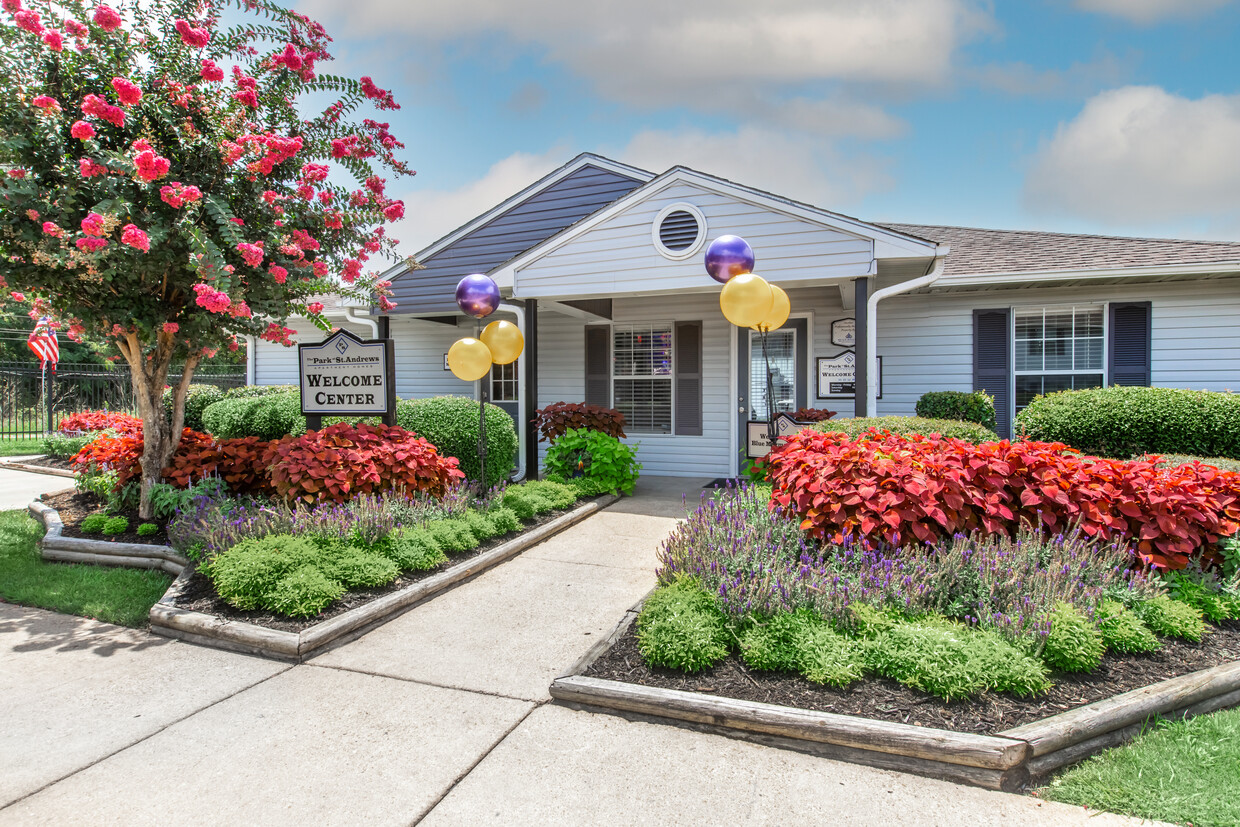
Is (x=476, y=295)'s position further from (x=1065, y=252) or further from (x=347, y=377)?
(x=1065, y=252)

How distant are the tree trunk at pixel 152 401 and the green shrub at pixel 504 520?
298 cm

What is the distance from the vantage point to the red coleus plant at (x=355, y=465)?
4859 mm

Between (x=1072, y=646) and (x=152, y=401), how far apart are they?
705 cm

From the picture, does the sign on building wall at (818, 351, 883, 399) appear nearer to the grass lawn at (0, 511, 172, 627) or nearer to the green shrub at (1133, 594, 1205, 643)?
the green shrub at (1133, 594, 1205, 643)

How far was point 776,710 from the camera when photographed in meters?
2.47

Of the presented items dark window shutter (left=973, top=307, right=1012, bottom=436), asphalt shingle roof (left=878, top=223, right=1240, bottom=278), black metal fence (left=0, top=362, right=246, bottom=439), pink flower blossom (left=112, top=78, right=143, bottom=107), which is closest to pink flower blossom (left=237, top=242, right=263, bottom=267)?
pink flower blossom (left=112, top=78, right=143, bottom=107)

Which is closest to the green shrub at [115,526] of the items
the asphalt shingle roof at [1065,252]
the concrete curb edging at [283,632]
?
the concrete curb edging at [283,632]

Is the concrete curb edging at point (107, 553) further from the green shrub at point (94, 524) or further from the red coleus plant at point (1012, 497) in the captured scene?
the red coleus plant at point (1012, 497)

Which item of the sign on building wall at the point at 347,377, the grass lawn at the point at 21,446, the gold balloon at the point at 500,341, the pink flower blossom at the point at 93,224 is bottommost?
the grass lawn at the point at 21,446

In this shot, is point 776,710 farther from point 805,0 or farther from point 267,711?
point 805,0

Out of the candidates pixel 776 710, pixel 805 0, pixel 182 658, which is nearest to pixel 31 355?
pixel 182 658

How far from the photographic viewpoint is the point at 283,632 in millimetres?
3334

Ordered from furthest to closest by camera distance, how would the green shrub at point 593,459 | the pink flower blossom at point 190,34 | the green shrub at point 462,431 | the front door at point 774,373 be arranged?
the front door at point 774,373, the green shrub at point 593,459, the green shrub at point 462,431, the pink flower blossom at point 190,34

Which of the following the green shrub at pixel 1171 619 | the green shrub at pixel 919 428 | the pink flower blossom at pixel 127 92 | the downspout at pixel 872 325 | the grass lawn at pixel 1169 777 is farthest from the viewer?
the downspout at pixel 872 325
